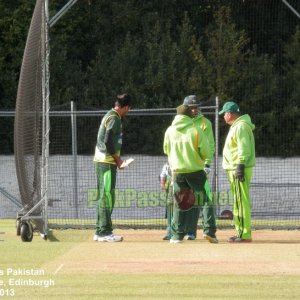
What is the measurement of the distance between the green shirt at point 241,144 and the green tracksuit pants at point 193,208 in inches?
18.7

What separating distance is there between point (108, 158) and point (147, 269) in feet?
9.50

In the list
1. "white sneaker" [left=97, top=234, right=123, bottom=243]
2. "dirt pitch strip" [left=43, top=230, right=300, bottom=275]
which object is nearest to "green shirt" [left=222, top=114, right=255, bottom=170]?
"dirt pitch strip" [left=43, top=230, right=300, bottom=275]

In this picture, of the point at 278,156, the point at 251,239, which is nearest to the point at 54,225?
the point at 251,239

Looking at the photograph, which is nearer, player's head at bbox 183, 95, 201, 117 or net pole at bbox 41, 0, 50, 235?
player's head at bbox 183, 95, 201, 117

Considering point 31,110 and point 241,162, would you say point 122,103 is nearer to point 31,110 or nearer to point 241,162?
point 31,110

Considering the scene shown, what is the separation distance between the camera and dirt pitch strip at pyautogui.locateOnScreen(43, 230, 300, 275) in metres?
11.0

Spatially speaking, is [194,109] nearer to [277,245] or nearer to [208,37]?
[277,245]

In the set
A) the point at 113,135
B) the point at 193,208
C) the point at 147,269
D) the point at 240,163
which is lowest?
the point at 147,269

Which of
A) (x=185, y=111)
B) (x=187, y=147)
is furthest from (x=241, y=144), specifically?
(x=185, y=111)

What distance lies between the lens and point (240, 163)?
13531 millimetres

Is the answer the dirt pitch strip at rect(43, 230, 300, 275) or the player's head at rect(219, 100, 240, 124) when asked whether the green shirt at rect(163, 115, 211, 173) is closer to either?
the player's head at rect(219, 100, 240, 124)

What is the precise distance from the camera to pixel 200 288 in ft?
32.3

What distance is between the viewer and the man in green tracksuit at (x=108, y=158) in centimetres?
1356

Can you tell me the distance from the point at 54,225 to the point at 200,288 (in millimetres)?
6360
